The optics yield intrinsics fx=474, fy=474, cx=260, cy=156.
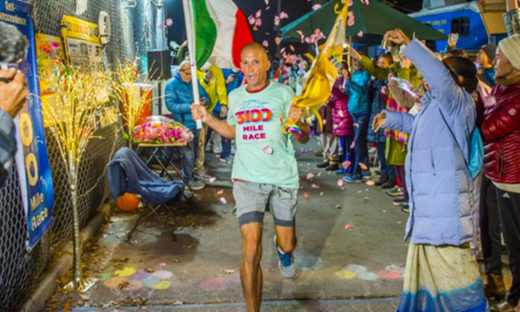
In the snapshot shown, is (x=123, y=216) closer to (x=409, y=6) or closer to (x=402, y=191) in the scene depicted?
(x=402, y=191)

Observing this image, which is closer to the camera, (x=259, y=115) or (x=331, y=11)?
(x=259, y=115)

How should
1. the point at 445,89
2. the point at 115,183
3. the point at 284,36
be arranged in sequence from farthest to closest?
the point at 284,36
the point at 115,183
the point at 445,89

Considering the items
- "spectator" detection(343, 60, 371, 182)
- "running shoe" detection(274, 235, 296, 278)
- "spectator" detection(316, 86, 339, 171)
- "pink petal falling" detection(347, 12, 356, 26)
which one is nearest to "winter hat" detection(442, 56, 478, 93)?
"running shoe" detection(274, 235, 296, 278)

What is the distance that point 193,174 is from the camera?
9.45m

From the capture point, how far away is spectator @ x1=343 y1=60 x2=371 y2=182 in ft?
30.7

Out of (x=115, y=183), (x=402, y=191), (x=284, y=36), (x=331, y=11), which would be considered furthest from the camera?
(x=284, y=36)

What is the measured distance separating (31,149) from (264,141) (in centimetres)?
186

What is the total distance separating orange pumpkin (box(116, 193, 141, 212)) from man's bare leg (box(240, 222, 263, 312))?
401 centimetres

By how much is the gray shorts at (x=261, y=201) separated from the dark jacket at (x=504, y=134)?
1.75 meters

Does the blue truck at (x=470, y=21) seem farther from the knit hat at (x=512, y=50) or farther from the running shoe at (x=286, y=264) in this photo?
the running shoe at (x=286, y=264)

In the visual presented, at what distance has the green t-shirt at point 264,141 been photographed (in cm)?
410

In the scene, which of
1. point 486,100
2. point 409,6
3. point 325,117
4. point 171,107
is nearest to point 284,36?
point 325,117

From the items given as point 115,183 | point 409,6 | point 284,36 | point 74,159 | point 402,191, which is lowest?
point 402,191

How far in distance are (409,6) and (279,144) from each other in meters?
26.4
